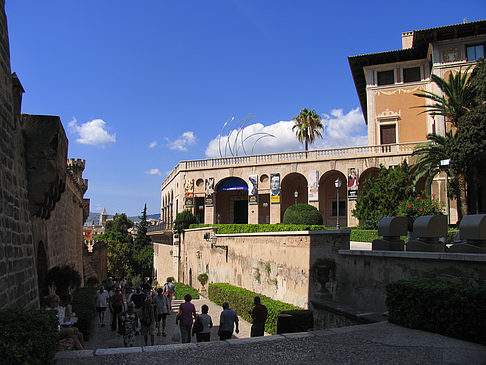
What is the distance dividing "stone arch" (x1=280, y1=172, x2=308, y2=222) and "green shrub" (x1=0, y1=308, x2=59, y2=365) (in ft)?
115

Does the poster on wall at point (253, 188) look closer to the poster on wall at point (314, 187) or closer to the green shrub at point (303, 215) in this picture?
the poster on wall at point (314, 187)

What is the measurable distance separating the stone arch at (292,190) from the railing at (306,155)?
2645 millimetres

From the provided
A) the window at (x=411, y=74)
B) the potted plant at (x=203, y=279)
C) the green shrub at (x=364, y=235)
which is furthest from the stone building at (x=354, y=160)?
the green shrub at (x=364, y=235)

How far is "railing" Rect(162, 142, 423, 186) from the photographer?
109ft

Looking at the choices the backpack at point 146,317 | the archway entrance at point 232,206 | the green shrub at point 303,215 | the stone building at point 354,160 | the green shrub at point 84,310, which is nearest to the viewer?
the backpack at point 146,317

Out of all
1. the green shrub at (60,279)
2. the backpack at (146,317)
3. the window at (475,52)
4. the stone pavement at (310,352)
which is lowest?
the backpack at (146,317)

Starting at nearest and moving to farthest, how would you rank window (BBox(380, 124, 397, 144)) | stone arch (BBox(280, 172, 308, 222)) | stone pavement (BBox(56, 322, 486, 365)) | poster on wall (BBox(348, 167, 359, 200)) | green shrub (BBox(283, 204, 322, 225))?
stone pavement (BBox(56, 322, 486, 365)), green shrub (BBox(283, 204, 322, 225)), poster on wall (BBox(348, 167, 359, 200)), window (BBox(380, 124, 397, 144)), stone arch (BBox(280, 172, 308, 222))

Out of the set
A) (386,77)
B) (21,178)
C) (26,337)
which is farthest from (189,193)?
(26,337)

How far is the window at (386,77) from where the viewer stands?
119 ft

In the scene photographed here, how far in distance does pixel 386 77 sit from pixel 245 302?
2680 cm

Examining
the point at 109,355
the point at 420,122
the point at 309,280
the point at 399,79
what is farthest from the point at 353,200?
the point at 109,355

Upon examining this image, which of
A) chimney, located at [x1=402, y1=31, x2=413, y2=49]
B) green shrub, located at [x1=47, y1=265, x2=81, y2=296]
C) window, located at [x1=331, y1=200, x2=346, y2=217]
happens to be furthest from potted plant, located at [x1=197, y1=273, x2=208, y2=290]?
chimney, located at [x1=402, y1=31, x2=413, y2=49]

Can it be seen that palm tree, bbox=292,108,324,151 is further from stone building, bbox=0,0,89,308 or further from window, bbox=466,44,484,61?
stone building, bbox=0,0,89,308

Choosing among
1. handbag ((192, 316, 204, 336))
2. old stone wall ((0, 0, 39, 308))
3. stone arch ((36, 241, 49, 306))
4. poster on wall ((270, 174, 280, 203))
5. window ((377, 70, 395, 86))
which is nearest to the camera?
old stone wall ((0, 0, 39, 308))
